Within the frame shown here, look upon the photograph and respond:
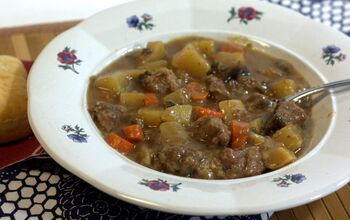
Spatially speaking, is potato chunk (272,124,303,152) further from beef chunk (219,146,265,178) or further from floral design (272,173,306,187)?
floral design (272,173,306,187)

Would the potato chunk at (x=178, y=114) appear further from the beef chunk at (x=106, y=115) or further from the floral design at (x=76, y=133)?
the floral design at (x=76, y=133)

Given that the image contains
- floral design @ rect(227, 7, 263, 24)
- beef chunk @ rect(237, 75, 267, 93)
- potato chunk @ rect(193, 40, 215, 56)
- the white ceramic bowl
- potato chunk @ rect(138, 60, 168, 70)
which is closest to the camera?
the white ceramic bowl

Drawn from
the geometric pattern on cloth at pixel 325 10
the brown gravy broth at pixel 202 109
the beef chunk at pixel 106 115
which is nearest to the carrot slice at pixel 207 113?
the brown gravy broth at pixel 202 109

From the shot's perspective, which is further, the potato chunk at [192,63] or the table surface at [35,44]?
the potato chunk at [192,63]

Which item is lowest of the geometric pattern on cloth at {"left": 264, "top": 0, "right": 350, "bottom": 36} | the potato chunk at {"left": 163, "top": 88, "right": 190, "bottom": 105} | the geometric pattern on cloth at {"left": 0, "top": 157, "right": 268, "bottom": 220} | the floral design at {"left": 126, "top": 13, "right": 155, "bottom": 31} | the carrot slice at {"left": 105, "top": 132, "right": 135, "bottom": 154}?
the geometric pattern on cloth at {"left": 0, "top": 157, "right": 268, "bottom": 220}

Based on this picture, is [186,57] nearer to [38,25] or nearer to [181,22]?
[181,22]

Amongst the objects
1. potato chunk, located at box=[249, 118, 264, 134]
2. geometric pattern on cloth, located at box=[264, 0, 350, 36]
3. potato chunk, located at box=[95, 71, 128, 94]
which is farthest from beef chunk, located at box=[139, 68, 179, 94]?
geometric pattern on cloth, located at box=[264, 0, 350, 36]
